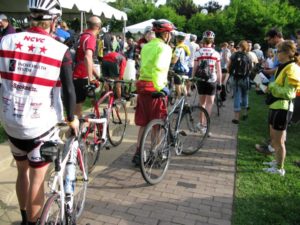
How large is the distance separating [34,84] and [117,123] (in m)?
3.52

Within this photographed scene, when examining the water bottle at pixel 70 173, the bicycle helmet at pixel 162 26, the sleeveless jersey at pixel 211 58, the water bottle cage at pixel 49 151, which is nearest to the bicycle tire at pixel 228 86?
the sleeveless jersey at pixel 211 58

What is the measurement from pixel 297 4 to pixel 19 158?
5171cm

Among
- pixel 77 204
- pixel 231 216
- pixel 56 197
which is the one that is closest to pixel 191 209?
pixel 231 216

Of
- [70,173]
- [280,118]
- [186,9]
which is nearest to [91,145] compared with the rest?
[70,173]

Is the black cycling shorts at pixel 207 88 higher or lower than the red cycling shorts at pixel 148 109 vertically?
higher

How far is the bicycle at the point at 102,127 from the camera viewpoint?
4261 mm

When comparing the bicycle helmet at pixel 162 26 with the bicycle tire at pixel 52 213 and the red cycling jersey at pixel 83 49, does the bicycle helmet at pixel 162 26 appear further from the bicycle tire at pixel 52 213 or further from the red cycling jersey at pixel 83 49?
the bicycle tire at pixel 52 213

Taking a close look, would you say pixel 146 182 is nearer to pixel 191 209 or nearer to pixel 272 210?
pixel 191 209

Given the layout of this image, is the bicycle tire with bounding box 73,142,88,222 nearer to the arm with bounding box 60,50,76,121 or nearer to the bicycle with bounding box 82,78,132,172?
the bicycle with bounding box 82,78,132,172

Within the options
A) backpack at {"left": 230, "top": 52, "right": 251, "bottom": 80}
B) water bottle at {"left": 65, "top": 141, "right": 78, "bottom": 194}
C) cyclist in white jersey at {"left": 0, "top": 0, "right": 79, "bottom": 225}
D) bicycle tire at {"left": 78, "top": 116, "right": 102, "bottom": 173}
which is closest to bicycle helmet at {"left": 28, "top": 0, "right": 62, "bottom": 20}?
cyclist in white jersey at {"left": 0, "top": 0, "right": 79, "bottom": 225}

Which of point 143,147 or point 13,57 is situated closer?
point 13,57

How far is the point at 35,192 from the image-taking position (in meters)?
2.53

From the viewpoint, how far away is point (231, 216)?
3816mm

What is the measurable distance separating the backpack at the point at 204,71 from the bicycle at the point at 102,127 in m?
1.77
